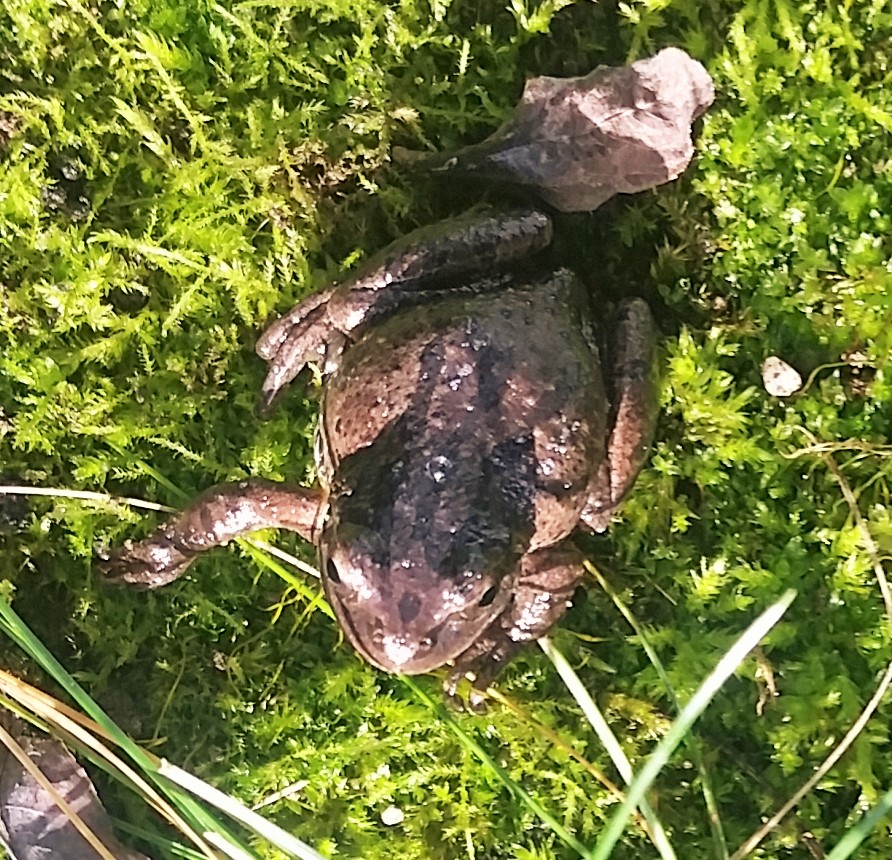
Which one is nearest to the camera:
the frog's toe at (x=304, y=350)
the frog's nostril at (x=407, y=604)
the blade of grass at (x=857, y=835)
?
the blade of grass at (x=857, y=835)

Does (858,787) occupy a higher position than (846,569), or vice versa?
(846,569)

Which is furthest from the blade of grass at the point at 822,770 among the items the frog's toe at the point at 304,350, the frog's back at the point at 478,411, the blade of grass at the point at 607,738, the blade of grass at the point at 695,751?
the frog's toe at the point at 304,350

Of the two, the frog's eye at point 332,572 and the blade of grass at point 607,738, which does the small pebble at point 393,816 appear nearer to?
the blade of grass at point 607,738

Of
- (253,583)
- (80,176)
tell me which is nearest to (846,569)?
(253,583)

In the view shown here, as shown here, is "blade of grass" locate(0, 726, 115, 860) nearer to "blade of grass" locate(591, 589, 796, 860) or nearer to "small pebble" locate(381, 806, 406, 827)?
"small pebble" locate(381, 806, 406, 827)

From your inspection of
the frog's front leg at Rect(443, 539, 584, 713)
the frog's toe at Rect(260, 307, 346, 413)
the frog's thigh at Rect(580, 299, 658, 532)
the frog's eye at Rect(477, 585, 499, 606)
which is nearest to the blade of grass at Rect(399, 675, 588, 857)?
the frog's front leg at Rect(443, 539, 584, 713)

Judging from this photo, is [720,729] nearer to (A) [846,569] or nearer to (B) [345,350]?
(A) [846,569]
